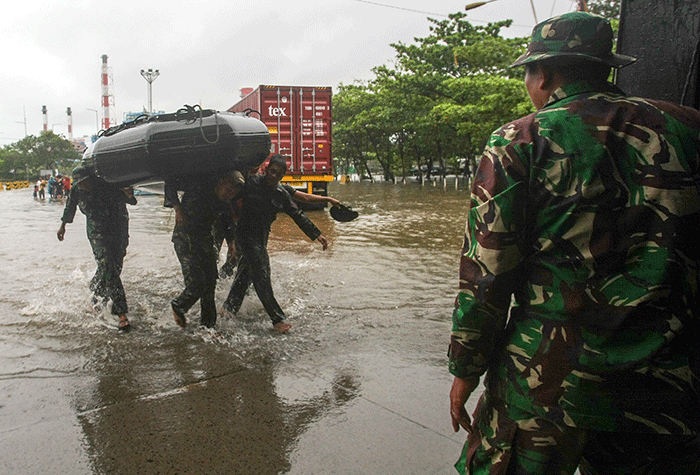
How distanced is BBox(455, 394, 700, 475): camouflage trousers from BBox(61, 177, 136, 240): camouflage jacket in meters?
4.56

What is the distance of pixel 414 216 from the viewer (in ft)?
49.8

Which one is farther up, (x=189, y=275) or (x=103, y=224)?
(x=103, y=224)

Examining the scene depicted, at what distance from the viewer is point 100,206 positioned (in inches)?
206

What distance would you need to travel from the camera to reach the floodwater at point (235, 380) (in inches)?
110

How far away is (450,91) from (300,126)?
14.2m

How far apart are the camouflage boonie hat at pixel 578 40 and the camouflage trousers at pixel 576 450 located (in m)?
0.97

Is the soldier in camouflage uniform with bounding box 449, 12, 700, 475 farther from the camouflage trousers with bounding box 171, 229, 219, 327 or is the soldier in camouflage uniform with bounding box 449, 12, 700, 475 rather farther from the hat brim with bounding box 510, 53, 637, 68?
the camouflage trousers with bounding box 171, 229, 219, 327

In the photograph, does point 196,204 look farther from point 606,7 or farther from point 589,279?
point 606,7

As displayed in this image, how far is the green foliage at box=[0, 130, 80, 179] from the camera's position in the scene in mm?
70188

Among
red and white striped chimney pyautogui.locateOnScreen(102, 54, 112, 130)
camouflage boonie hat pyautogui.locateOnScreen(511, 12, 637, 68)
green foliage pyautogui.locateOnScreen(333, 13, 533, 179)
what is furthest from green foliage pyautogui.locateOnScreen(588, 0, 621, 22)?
red and white striped chimney pyautogui.locateOnScreen(102, 54, 112, 130)

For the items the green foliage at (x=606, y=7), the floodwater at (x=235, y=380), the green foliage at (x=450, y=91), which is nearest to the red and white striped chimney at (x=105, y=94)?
the green foliage at (x=450, y=91)

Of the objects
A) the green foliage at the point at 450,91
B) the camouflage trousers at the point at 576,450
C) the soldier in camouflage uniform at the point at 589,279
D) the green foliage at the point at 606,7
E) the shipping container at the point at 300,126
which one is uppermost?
the green foliage at the point at 606,7

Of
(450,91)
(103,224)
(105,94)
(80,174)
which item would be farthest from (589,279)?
(105,94)

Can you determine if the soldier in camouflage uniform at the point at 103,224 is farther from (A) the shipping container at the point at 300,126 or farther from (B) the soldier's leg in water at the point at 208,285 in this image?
(A) the shipping container at the point at 300,126
